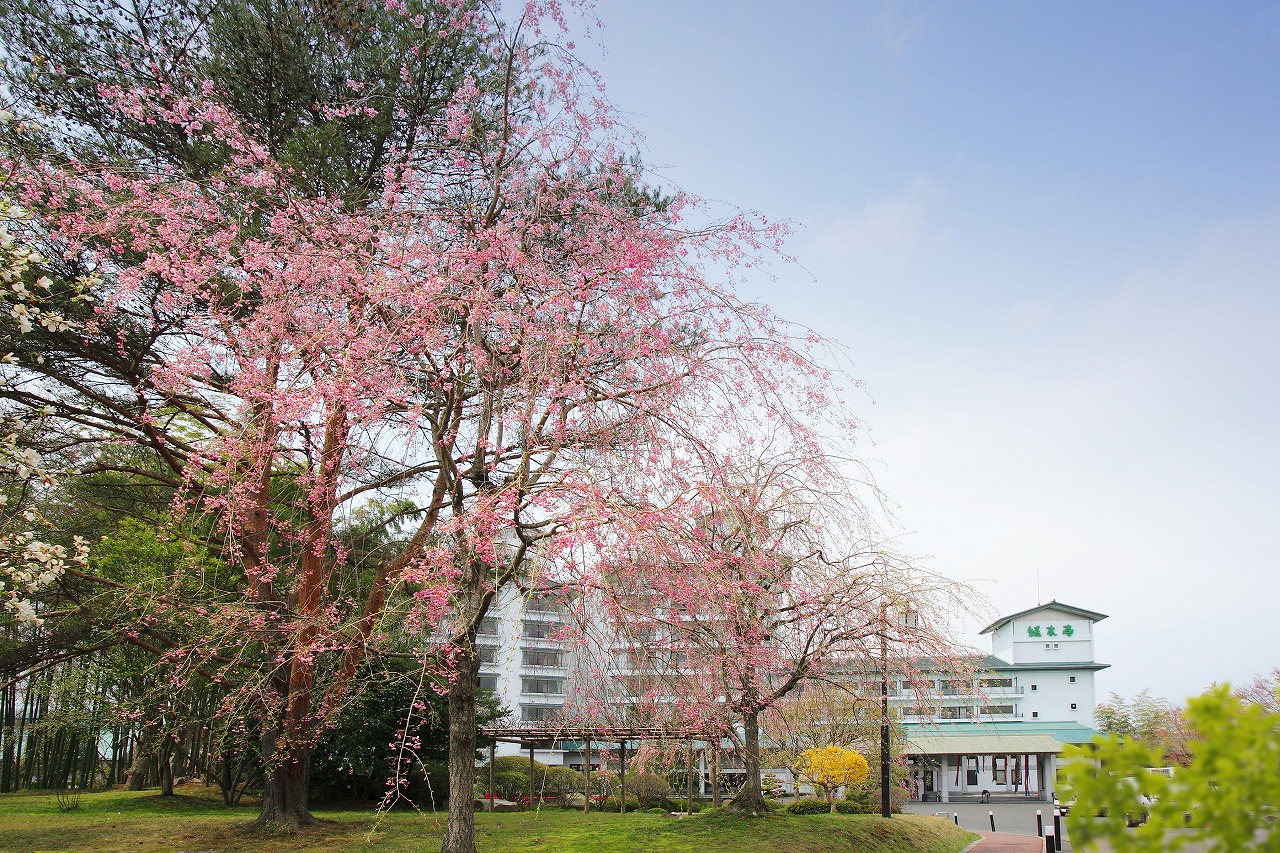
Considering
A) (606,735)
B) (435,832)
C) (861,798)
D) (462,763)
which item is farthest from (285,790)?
(861,798)

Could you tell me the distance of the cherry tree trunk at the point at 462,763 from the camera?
34.6ft

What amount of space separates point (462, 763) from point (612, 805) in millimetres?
13952

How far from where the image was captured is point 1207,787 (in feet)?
8.10

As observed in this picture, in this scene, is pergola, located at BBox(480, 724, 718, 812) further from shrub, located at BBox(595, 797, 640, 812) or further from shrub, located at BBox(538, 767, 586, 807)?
shrub, located at BBox(538, 767, 586, 807)

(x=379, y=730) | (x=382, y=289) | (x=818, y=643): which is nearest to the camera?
(x=382, y=289)

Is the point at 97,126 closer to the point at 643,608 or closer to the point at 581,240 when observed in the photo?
the point at 581,240

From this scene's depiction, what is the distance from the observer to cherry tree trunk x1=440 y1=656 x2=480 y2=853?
1055cm

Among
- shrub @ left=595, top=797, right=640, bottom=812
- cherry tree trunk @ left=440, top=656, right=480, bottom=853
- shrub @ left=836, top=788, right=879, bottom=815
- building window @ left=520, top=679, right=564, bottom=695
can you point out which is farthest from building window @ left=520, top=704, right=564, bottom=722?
cherry tree trunk @ left=440, top=656, right=480, bottom=853

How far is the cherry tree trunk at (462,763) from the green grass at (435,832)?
0.93 metres

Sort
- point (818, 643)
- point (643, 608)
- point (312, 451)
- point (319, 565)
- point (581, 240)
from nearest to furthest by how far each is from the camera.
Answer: point (643, 608) → point (581, 240) → point (312, 451) → point (319, 565) → point (818, 643)

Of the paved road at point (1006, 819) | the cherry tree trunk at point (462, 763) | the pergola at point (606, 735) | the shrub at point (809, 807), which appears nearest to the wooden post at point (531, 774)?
the pergola at point (606, 735)

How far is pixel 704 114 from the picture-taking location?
10742mm

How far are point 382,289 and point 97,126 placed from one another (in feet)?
21.7

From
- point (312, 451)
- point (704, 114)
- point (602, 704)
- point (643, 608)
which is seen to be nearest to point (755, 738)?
point (602, 704)
